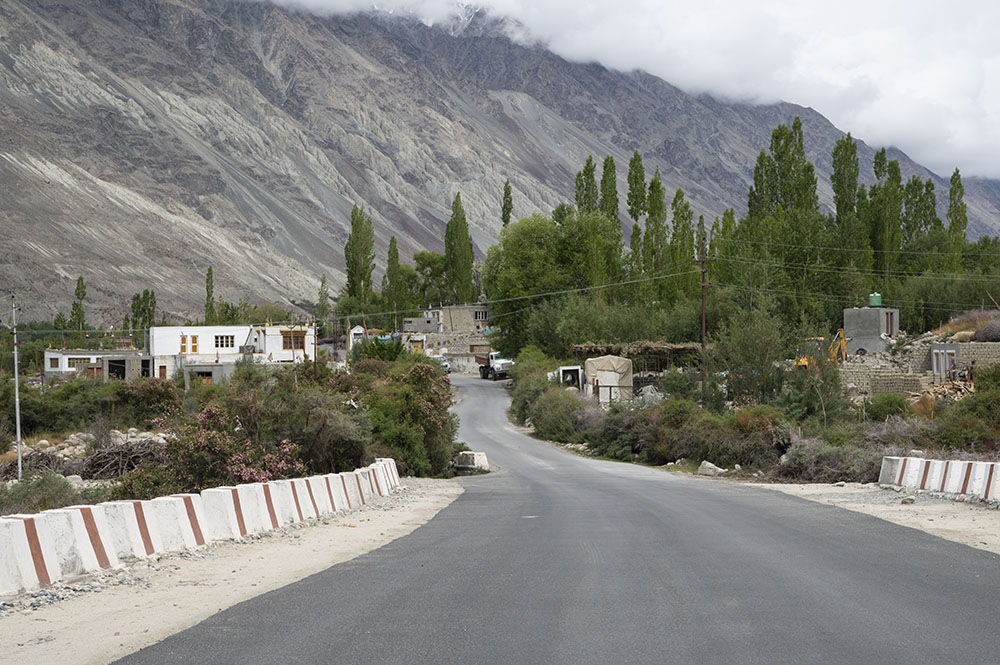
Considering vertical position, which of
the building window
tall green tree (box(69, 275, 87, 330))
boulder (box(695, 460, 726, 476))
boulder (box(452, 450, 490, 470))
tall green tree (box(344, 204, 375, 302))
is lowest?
boulder (box(695, 460, 726, 476))

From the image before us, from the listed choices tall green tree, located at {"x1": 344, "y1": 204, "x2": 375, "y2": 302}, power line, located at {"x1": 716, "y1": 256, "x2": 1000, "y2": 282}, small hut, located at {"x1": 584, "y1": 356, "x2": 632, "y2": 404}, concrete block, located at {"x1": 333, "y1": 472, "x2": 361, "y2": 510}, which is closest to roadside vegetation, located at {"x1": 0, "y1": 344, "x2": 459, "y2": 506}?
concrete block, located at {"x1": 333, "y1": 472, "x2": 361, "y2": 510}

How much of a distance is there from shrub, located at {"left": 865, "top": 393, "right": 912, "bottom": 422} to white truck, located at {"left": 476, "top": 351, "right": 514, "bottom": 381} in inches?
2173

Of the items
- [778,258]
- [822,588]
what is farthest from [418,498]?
[778,258]

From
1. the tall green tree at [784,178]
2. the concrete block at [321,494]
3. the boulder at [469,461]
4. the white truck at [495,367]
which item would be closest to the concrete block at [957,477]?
the concrete block at [321,494]

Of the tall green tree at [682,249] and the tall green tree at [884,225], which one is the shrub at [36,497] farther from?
the tall green tree at [884,225]

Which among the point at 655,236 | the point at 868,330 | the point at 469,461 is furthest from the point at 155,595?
the point at 655,236

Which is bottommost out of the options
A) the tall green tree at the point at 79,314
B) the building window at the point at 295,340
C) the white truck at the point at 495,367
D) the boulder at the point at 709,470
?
the boulder at the point at 709,470

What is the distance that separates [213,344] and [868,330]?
56.6 meters

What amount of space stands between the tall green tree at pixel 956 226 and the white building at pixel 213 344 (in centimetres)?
5506

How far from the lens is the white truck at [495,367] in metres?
101

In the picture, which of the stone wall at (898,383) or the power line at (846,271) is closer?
the stone wall at (898,383)

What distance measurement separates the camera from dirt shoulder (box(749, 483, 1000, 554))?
14.7 m

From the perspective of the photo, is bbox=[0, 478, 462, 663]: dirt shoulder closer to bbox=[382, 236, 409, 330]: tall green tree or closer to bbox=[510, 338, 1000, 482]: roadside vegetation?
bbox=[510, 338, 1000, 482]: roadside vegetation

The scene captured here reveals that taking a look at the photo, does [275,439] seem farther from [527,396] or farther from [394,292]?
[394,292]
